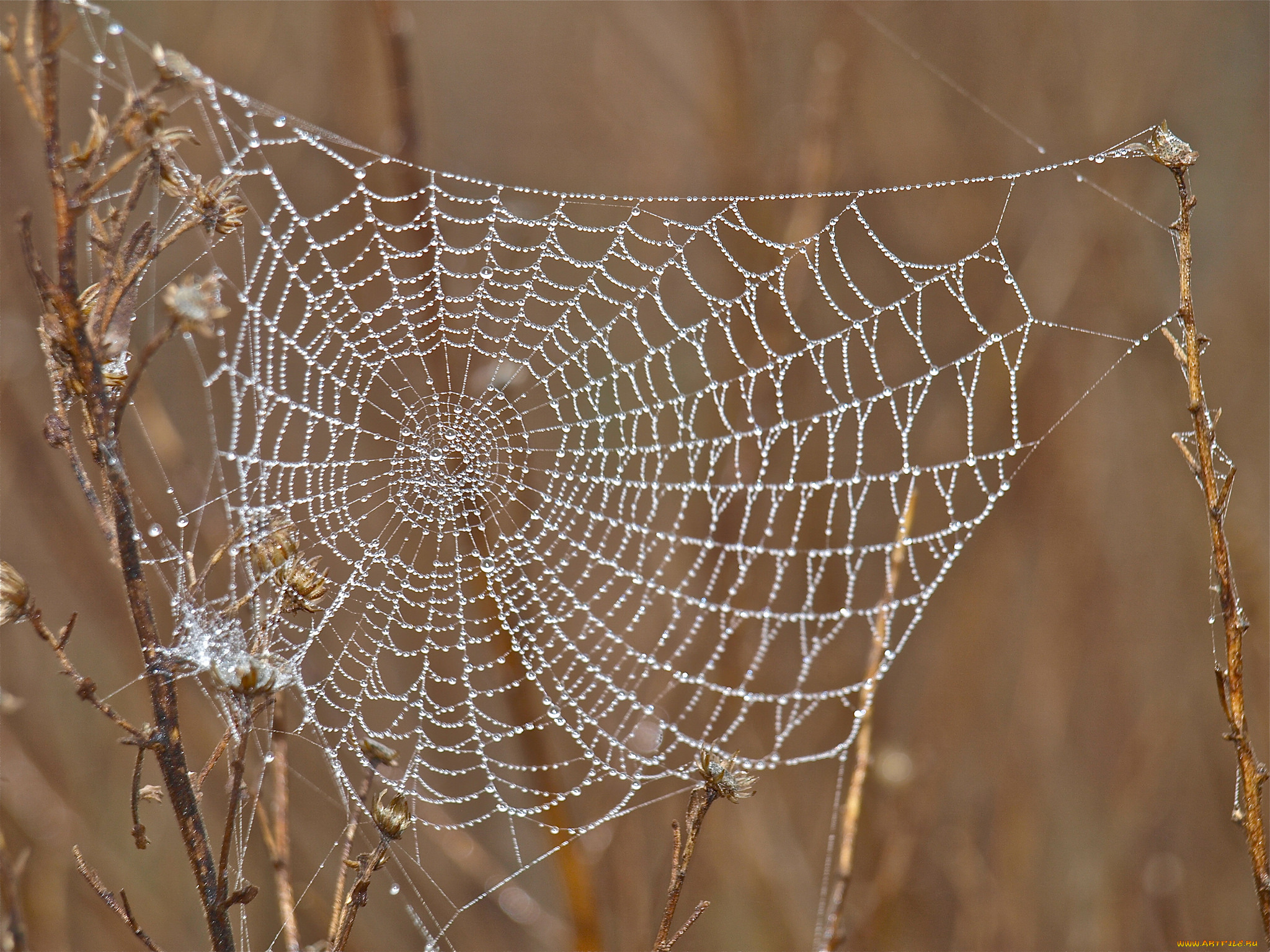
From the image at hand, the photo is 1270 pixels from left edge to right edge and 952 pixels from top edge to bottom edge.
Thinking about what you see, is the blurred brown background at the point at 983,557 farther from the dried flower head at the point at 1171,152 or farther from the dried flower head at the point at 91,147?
the dried flower head at the point at 91,147

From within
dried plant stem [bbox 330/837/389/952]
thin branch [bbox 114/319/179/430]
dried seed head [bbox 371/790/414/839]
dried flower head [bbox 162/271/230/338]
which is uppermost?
dried flower head [bbox 162/271/230/338]

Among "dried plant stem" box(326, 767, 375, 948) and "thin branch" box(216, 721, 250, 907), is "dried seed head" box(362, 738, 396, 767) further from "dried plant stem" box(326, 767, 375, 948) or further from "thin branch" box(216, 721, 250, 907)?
"thin branch" box(216, 721, 250, 907)

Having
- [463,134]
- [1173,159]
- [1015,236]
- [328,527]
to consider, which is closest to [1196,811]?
[1015,236]

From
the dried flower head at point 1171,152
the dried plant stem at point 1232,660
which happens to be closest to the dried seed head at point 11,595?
the dried plant stem at point 1232,660

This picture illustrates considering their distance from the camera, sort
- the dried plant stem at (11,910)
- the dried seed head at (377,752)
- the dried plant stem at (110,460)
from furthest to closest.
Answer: the dried seed head at (377,752) < the dried plant stem at (110,460) < the dried plant stem at (11,910)

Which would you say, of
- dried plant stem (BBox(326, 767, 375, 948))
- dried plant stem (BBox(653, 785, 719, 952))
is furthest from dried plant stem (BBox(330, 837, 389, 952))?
dried plant stem (BBox(653, 785, 719, 952))

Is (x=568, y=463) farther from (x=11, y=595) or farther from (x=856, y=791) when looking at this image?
(x=11, y=595)
